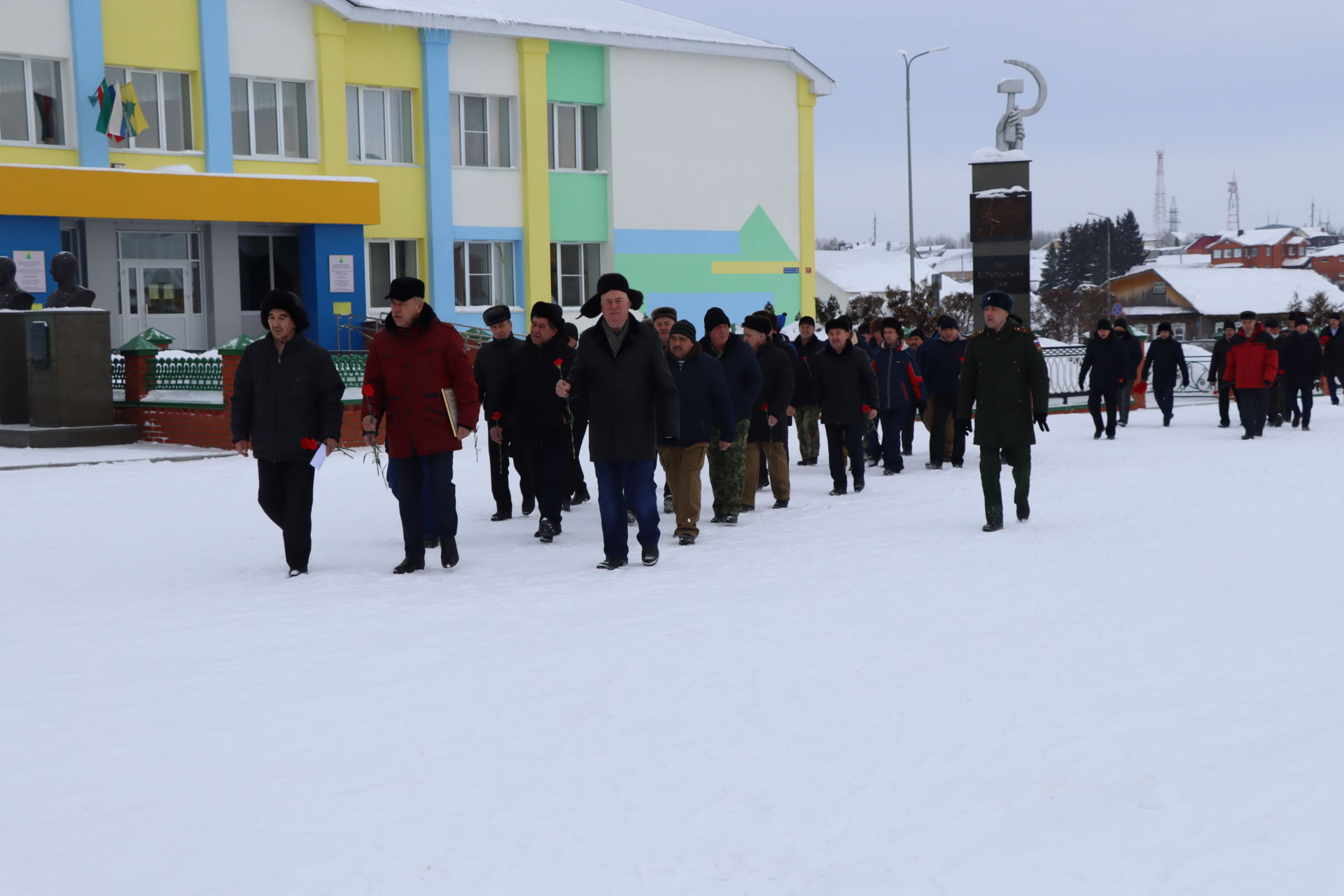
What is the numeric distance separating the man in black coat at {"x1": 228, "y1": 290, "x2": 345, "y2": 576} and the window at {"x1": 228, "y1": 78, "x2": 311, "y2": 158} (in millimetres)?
20256

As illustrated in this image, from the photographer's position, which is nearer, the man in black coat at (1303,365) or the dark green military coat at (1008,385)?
the dark green military coat at (1008,385)

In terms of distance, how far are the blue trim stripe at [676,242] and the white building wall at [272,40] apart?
7.71 metres

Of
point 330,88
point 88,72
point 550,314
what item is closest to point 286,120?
point 330,88

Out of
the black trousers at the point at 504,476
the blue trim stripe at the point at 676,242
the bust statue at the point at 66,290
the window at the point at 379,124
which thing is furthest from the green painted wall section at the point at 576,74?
the black trousers at the point at 504,476

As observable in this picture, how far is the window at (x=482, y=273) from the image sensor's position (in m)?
30.7

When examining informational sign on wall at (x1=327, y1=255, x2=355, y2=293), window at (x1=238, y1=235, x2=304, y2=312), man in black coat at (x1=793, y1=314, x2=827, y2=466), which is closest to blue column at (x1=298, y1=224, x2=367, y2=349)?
informational sign on wall at (x1=327, y1=255, x2=355, y2=293)

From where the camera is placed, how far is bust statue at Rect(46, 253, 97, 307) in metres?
18.6

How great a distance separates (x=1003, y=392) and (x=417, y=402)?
4.41 metres

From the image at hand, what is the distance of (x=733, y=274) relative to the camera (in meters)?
34.2

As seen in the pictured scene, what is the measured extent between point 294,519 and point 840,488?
580 cm

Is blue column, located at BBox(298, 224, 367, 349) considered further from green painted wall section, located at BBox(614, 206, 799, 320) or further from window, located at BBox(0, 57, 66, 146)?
green painted wall section, located at BBox(614, 206, 799, 320)

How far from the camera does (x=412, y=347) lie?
8852 mm

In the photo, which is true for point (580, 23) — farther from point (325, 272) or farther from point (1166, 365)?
point (1166, 365)

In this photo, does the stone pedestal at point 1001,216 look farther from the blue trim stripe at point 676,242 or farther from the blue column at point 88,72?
the blue column at point 88,72
